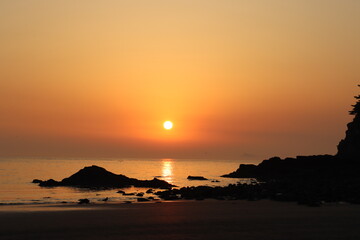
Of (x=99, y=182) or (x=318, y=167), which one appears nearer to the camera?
(x=99, y=182)

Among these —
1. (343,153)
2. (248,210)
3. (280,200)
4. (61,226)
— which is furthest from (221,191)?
(343,153)

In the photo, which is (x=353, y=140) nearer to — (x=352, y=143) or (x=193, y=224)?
(x=352, y=143)

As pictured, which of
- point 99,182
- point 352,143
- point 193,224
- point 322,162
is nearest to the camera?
point 193,224

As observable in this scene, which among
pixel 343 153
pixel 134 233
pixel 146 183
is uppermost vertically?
pixel 343 153

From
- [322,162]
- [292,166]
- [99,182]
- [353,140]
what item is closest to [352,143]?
[353,140]

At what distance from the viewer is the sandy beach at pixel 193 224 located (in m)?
18.5

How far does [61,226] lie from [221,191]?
2296cm

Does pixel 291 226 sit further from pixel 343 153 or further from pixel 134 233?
pixel 343 153

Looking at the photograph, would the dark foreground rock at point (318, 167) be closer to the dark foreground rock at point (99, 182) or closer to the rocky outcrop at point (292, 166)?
the rocky outcrop at point (292, 166)

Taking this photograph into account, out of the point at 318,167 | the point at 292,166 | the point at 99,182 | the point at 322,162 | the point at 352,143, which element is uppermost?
the point at 352,143

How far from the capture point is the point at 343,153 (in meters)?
85.6

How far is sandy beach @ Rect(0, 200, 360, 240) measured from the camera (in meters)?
18.5

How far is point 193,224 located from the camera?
2162cm

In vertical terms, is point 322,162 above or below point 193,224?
above
